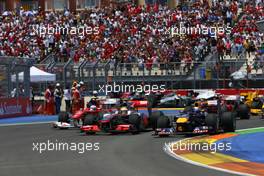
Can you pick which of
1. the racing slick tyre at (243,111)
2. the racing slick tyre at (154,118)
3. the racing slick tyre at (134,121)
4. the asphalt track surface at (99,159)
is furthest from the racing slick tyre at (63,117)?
the racing slick tyre at (243,111)

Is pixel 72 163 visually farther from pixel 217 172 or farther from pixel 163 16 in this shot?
pixel 163 16

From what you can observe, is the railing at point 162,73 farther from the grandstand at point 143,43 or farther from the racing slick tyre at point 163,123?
the racing slick tyre at point 163,123

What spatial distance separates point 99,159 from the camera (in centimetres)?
1470

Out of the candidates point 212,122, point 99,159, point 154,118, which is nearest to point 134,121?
point 154,118

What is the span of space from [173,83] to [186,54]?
2892mm

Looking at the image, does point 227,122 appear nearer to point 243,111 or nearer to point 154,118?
point 154,118

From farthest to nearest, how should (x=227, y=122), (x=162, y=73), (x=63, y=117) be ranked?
(x=162, y=73) < (x=63, y=117) < (x=227, y=122)

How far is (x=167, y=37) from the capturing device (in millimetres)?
42844

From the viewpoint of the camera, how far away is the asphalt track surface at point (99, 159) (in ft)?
41.4

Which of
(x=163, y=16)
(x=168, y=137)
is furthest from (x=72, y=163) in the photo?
(x=163, y=16)

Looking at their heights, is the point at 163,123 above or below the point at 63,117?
above

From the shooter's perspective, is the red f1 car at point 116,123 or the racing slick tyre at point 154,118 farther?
the racing slick tyre at point 154,118

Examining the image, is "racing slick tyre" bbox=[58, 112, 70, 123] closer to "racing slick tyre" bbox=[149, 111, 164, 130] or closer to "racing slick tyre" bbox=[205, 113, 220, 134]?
"racing slick tyre" bbox=[149, 111, 164, 130]

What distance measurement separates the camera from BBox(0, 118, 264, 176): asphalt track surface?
1260cm
